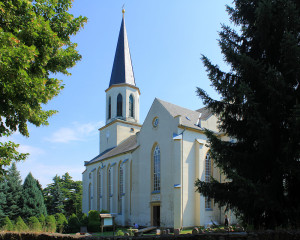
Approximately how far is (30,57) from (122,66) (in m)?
34.7

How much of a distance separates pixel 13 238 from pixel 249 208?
10315 millimetres

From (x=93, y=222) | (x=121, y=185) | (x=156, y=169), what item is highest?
(x=156, y=169)

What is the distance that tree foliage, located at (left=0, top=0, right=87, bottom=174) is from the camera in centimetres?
778

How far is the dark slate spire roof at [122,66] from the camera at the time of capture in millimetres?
41531

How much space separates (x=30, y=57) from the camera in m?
7.80

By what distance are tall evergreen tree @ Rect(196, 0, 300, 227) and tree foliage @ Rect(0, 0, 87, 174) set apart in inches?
228

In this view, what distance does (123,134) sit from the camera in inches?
1583

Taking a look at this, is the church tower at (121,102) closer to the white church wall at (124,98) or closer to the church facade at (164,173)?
the white church wall at (124,98)

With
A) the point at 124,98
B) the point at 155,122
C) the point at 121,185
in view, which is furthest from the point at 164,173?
the point at 124,98

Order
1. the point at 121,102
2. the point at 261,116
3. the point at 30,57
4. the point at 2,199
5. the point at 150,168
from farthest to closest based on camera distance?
1. the point at 121,102
2. the point at 2,199
3. the point at 150,168
4. the point at 261,116
5. the point at 30,57

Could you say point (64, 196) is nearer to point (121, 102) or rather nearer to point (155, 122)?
point (121, 102)

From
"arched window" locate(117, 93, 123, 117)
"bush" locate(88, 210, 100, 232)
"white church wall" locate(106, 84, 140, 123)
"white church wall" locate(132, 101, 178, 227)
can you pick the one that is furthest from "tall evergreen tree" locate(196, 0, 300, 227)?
"arched window" locate(117, 93, 123, 117)

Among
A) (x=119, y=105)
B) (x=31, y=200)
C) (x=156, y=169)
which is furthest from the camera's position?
(x=119, y=105)

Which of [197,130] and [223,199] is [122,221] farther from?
[223,199]
